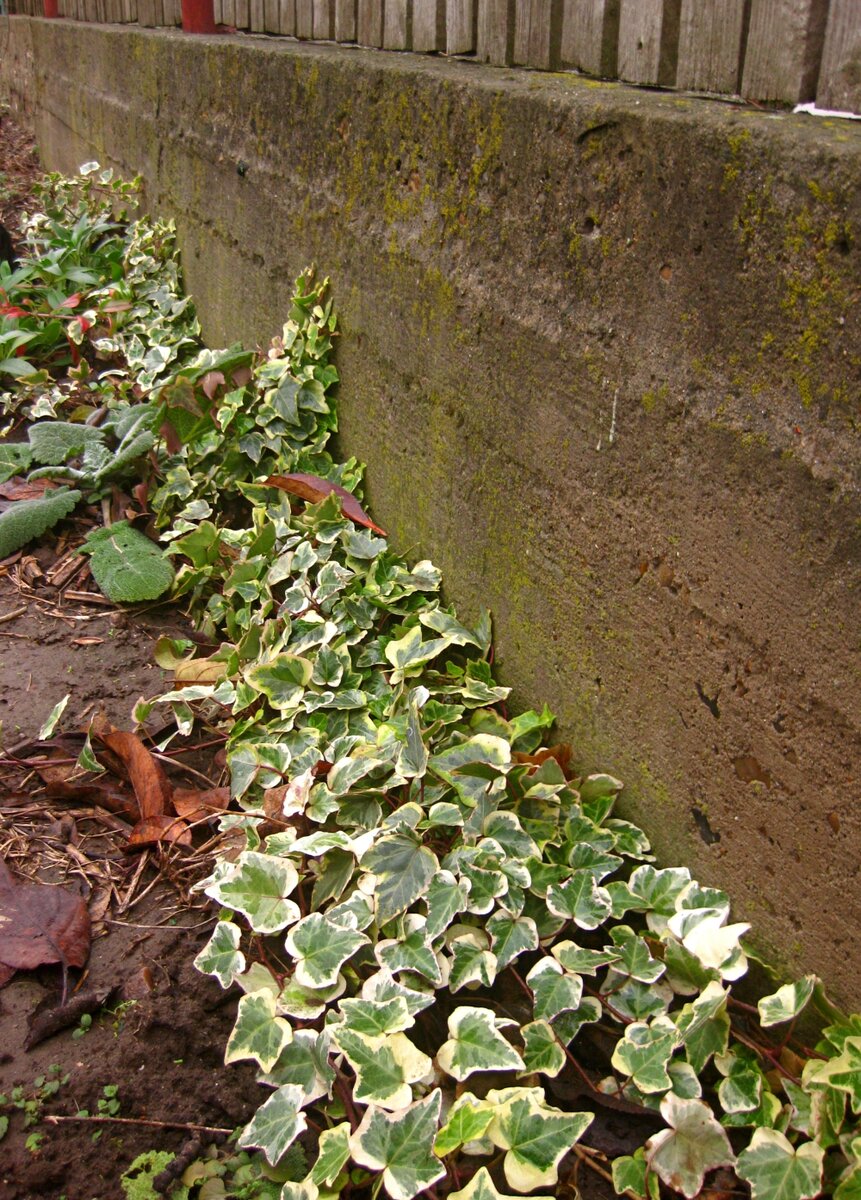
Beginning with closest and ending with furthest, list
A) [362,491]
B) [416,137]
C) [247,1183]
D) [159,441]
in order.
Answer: [247,1183]
[416,137]
[362,491]
[159,441]

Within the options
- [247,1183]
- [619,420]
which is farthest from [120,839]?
[619,420]

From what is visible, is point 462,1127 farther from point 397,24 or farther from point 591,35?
point 397,24

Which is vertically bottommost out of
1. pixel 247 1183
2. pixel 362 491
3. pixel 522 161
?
pixel 247 1183

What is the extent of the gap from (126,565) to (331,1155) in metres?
1.81

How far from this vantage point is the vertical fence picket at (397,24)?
2.56 meters

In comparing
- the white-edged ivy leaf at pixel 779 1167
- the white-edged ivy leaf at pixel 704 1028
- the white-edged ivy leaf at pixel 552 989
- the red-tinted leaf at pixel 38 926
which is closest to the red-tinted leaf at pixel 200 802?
the red-tinted leaf at pixel 38 926

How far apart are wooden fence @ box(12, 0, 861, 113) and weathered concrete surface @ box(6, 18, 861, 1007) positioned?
6 cm

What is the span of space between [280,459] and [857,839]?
2.00m

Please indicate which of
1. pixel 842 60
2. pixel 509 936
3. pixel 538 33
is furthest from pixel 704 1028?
pixel 538 33

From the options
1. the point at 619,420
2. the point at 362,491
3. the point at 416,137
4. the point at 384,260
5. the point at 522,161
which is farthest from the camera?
the point at 362,491

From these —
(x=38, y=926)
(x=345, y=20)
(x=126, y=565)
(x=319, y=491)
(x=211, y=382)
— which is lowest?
(x=38, y=926)

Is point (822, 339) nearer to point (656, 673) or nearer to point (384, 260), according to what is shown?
point (656, 673)

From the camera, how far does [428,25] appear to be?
2467 mm

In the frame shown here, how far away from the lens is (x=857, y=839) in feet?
4.71
